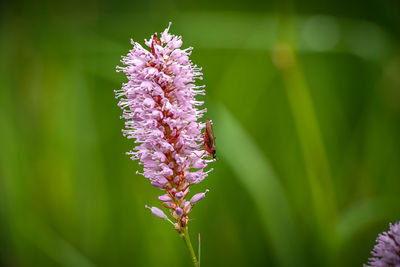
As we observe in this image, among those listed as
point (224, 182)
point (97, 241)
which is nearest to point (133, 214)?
point (97, 241)

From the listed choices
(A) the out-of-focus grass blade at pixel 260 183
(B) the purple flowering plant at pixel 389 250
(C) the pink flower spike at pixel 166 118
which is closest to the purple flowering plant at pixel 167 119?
(C) the pink flower spike at pixel 166 118

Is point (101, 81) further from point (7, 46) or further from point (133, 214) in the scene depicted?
point (133, 214)

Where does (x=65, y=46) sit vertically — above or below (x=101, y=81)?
above

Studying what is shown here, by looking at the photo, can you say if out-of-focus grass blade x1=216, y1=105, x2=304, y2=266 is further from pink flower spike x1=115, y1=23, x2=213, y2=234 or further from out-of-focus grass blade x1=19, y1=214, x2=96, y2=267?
pink flower spike x1=115, y1=23, x2=213, y2=234

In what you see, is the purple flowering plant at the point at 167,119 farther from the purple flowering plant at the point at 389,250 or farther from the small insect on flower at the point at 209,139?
the purple flowering plant at the point at 389,250

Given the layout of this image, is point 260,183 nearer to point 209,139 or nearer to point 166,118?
point 209,139

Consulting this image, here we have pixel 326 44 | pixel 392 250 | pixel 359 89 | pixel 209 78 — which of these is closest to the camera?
pixel 392 250

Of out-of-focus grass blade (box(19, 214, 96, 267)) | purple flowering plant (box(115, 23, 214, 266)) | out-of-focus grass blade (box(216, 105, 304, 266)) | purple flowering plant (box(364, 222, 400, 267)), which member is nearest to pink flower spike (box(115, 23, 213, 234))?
purple flowering plant (box(115, 23, 214, 266))

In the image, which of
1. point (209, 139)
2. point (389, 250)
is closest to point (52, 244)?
point (209, 139)
